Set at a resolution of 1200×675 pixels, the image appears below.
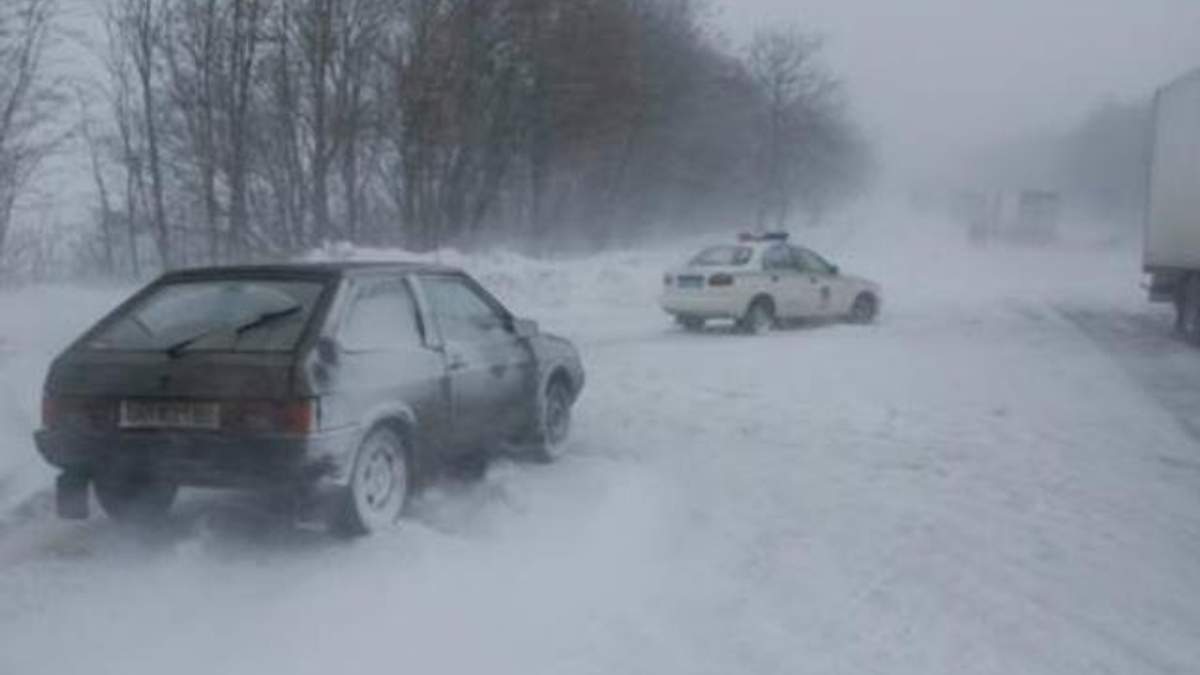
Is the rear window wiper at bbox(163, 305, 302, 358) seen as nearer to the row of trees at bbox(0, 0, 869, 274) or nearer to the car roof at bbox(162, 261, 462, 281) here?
the car roof at bbox(162, 261, 462, 281)

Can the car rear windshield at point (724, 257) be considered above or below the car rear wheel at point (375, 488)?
above

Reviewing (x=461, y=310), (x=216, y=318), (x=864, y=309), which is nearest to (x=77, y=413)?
(x=216, y=318)

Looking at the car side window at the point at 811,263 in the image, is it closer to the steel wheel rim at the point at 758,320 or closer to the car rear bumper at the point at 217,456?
the steel wheel rim at the point at 758,320

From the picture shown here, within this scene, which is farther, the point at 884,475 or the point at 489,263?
the point at 489,263

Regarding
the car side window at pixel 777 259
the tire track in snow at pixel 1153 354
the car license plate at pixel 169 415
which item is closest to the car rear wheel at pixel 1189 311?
the tire track in snow at pixel 1153 354

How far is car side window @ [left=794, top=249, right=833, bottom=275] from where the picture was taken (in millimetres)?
A: 23000

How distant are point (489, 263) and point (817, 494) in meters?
21.5

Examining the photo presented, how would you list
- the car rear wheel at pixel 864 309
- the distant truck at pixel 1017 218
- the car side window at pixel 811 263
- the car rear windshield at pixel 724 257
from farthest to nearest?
the distant truck at pixel 1017 218 → the car rear wheel at pixel 864 309 → the car side window at pixel 811 263 → the car rear windshield at pixel 724 257

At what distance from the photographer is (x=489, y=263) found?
3028cm

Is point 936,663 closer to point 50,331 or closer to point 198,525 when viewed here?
point 198,525

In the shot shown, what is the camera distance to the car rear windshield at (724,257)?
22.2m

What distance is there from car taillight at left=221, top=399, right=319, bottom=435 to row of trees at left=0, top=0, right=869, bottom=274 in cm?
2057

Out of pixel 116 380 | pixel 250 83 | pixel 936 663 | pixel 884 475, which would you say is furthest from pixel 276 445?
pixel 250 83

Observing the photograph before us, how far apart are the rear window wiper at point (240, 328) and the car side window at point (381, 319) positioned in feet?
1.02
